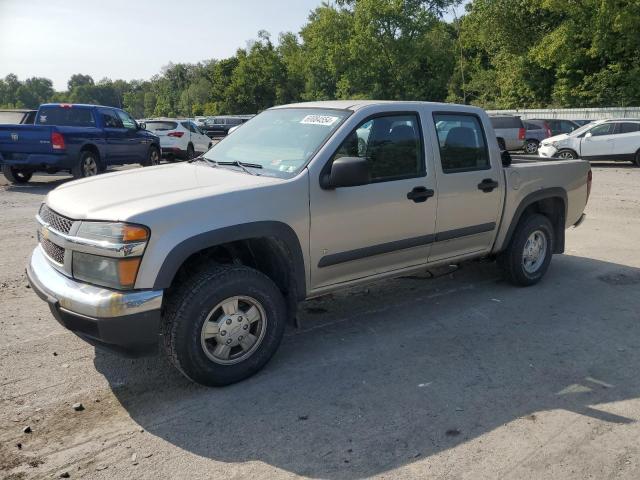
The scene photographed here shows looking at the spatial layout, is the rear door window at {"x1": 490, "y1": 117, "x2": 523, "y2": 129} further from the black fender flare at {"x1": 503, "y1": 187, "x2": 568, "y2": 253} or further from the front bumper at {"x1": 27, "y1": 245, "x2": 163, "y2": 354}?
the front bumper at {"x1": 27, "y1": 245, "x2": 163, "y2": 354}

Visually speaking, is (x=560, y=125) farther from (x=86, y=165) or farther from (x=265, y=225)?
(x=265, y=225)

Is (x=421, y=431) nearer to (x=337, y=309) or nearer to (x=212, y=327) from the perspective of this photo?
(x=212, y=327)

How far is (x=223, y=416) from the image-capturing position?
11.4 feet

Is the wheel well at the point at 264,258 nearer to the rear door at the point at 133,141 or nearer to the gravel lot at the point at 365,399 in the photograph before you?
the gravel lot at the point at 365,399

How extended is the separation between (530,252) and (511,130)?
17.0 meters

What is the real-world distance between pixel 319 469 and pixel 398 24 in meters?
52.9

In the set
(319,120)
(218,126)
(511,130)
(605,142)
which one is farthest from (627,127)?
(218,126)

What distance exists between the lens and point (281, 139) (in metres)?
4.63

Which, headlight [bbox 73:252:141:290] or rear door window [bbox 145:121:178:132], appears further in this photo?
rear door window [bbox 145:121:178:132]

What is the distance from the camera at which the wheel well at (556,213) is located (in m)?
6.24

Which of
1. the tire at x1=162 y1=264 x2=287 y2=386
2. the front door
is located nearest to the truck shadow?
the tire at x1=162 y1=264 x2=287 y2=386

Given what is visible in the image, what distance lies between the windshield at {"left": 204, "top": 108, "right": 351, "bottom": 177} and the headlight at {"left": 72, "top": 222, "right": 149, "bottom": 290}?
123 cm

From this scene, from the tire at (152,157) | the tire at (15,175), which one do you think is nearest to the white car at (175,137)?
the tire at (152,157)

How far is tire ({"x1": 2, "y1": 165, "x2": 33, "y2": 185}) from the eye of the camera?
13.2 metres
